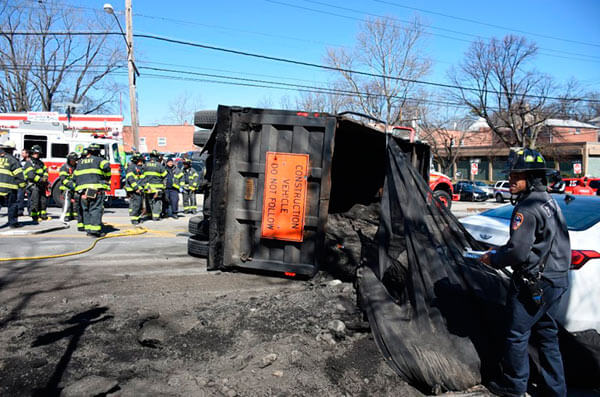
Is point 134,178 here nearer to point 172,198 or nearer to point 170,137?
point 172,198

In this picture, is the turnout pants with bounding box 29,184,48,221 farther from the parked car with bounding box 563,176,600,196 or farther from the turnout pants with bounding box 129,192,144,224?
the parked car with bounding box 563,176,600,196

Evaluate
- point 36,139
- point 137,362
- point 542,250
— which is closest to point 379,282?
point 542,250

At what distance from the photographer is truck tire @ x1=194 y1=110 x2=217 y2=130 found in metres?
6.44

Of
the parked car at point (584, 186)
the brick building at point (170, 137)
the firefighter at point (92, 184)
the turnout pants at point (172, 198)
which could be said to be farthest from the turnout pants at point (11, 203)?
the brick building at point (170, 137)

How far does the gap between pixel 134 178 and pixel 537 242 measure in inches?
402

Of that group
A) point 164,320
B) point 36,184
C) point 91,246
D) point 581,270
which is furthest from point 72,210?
point 581,270

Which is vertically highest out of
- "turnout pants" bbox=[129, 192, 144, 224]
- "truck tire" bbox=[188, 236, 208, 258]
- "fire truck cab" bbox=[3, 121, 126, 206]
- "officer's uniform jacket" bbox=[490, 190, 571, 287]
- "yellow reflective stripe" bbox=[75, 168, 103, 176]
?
"fire truck cab" bbox=[3, 121, 126, 206]

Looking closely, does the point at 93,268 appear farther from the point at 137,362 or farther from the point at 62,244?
the point at 137,362

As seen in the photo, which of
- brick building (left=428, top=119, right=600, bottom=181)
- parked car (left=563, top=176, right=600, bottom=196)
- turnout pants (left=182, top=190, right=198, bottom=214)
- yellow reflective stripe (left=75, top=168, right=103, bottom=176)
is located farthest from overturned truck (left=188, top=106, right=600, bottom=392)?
brick building (left=428, top=119, right=600, bottom=181)

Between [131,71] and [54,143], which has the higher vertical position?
[131,71]

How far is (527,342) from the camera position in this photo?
291cm

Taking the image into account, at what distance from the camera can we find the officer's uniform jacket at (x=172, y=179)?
12.3 m

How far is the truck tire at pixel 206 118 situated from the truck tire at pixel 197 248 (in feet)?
5.99

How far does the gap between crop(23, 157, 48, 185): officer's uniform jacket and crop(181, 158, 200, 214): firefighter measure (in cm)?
379
